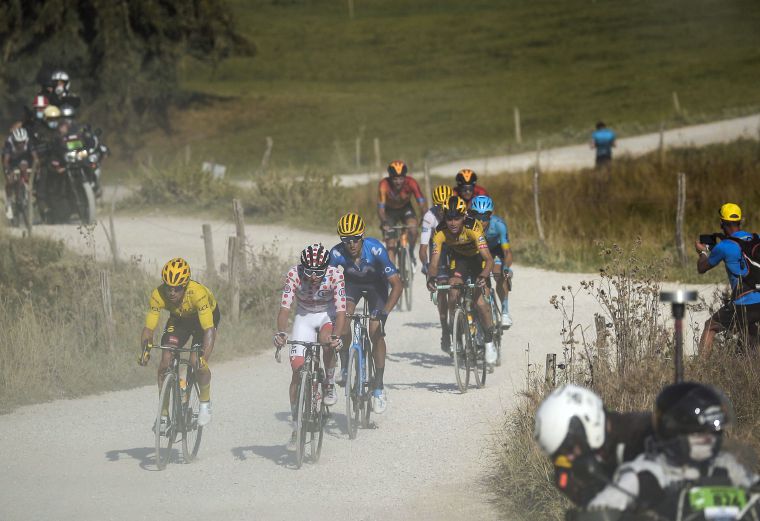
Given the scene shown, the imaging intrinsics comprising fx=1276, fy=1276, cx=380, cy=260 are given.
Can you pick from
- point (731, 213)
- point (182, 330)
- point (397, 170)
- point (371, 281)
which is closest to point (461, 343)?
point (371, 281)

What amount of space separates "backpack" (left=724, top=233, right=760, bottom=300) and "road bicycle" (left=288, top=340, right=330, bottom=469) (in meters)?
3.65

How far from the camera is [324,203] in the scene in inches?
1062

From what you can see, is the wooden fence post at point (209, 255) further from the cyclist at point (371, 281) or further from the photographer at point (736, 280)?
the photographer at point (736, 280)

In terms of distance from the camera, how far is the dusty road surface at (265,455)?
8.93 metres

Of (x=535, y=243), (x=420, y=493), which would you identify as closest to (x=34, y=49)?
(x=535, y=243)

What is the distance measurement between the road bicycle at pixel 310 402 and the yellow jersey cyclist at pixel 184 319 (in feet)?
2.36

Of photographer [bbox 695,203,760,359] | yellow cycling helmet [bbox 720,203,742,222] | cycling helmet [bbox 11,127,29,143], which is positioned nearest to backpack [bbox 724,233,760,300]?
photographer [bbox 695,203,760,359]

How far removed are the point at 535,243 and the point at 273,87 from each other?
172ft

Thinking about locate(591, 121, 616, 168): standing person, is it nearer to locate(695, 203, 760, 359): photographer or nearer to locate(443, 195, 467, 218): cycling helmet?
locate(443, 195, 467, 218): cycling helmet

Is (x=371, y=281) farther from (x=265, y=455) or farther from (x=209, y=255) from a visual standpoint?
(x=209, y=255)

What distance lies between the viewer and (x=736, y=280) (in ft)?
35.9

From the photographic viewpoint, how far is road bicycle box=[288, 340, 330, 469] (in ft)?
32.3

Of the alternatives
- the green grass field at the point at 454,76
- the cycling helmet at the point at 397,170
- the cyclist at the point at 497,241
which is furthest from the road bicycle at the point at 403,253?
the green grass field at the point at 454,76

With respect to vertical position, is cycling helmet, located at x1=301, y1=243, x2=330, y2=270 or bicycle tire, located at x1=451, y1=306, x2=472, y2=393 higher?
cycling helmet, located at x1=301, y1=243, x2=330, y2=270
